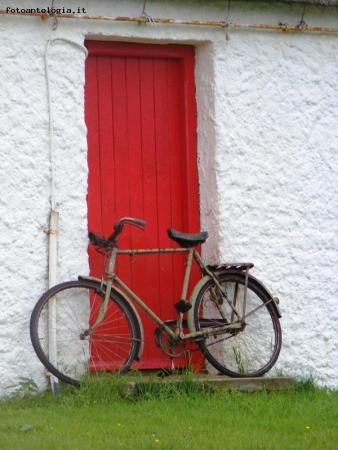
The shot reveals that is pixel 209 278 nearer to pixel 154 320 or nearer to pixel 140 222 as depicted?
pixel 154 320

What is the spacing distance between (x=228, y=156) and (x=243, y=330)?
53.4 inches

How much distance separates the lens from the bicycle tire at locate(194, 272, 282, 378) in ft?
27.2

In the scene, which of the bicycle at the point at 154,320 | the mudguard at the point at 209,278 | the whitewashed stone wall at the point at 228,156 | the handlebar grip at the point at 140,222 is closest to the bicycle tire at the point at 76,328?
the bicycle at the point at 154,320

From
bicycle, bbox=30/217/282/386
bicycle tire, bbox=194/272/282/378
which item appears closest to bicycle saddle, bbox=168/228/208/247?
bicycle, bbox=30/217/282/386

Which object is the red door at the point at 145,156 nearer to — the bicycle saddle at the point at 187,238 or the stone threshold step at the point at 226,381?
the bicycle saddle at the point at 187,238

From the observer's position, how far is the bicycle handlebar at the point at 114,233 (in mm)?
7891

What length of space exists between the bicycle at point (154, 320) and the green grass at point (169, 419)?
0.30 m

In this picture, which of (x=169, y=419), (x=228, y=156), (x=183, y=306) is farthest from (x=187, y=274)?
(x=169, y=419)

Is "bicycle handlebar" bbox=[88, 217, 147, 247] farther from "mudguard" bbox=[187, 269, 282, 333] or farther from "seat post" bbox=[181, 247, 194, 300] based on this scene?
"mudguard" bbox=[187, 269, 282, 333]

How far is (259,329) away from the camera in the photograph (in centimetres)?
860

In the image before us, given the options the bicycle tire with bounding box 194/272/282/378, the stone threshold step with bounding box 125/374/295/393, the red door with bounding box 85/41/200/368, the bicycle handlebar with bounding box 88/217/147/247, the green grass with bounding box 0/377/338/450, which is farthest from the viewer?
the red door with bounding box 85/41/200/368

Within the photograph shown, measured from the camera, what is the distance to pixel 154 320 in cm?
803

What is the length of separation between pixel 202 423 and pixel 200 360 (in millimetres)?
1645

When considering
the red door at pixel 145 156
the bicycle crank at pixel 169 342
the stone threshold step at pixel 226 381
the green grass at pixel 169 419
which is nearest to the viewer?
the green grass at pixel 169 419
